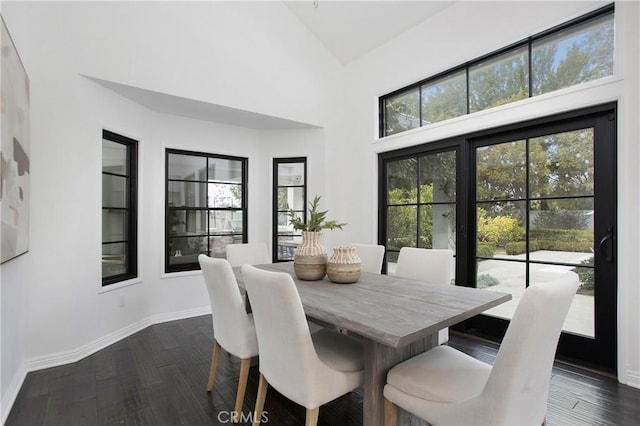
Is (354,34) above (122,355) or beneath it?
above

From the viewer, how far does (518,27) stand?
2760mm

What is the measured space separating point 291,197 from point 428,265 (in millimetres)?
2475

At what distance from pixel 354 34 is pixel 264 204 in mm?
2511

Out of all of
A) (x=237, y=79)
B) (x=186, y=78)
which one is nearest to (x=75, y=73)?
(x=186, y=78)

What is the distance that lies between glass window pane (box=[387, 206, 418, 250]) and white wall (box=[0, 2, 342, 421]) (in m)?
1.08

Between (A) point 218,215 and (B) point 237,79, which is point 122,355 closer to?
(A) point 218,215

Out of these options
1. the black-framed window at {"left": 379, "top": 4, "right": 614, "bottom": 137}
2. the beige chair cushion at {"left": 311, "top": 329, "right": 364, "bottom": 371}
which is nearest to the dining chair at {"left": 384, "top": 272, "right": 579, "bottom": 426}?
the beige chair cushion at {"left": 311, "top": 329, "right": 364, "bottom": 371}

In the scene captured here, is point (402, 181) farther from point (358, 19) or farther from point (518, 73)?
point (358, 19)

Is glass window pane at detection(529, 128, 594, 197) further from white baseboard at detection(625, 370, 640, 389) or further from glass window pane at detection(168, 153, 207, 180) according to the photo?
glass window pane at detection(168, 153, 207, 180)

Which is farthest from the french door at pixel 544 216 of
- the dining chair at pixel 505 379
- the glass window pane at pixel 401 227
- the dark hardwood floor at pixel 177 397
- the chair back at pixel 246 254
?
the chair back at pixel 246 254

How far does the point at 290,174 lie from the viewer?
4.51m

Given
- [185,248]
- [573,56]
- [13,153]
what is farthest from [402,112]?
[13,153]

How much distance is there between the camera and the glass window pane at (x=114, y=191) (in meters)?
3.16

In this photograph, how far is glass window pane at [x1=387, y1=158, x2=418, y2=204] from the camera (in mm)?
3709
